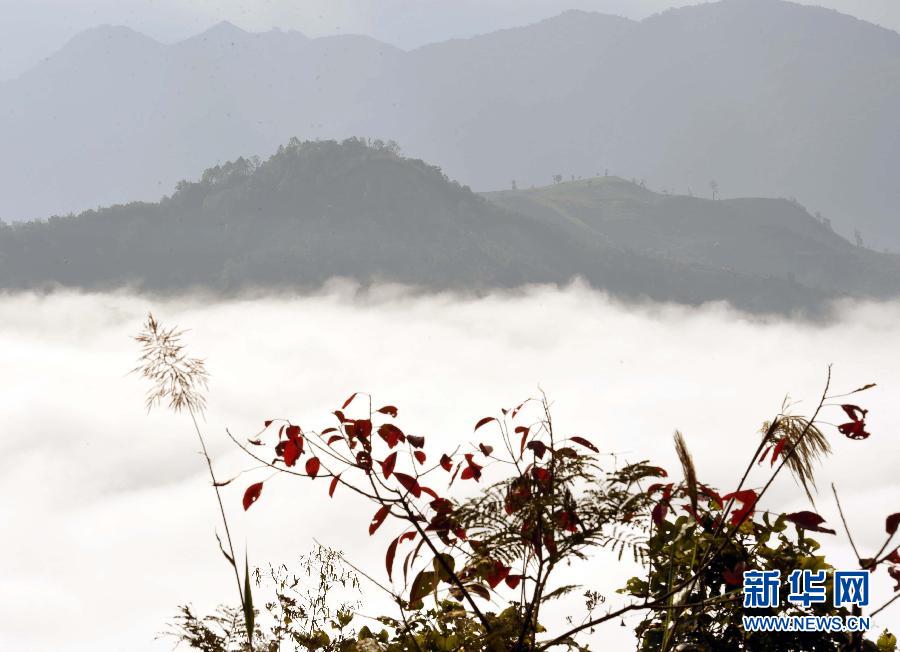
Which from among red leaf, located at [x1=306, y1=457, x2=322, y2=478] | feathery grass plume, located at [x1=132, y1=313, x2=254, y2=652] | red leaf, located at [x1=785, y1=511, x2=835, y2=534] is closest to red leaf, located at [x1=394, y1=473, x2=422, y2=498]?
red leaf, located at [x1=306, y1=457, x2=322, y2=478]

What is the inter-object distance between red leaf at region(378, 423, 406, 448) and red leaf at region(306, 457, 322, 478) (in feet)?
0.68

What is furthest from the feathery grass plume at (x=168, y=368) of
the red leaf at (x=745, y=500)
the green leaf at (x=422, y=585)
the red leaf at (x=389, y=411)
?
the red leaf at (x=745, y=500)

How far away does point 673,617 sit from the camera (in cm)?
277

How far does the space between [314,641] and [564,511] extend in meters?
1.09

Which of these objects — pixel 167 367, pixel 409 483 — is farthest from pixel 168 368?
pixel 409 483

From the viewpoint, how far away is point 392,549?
2.47 m

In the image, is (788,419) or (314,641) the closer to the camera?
(788,419)

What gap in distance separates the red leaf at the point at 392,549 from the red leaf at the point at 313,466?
311 mm

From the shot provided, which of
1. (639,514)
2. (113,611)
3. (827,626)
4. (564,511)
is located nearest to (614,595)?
(827,626)

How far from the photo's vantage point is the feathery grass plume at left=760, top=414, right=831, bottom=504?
242 centimetres

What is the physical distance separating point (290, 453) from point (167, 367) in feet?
1.50

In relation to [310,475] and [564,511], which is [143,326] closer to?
[310,475]

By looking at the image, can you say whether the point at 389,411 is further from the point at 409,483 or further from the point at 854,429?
the point at 854,429

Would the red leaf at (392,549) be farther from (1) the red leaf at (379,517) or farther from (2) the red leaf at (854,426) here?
(2) the red leaf at (854,426)
